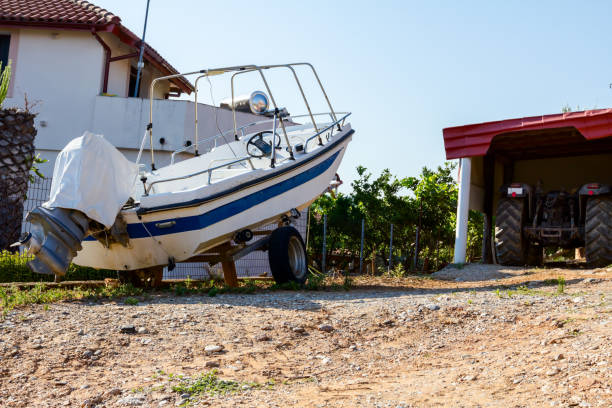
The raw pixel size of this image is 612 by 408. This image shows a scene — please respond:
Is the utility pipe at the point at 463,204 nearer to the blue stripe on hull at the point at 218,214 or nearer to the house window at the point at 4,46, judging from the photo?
the blue stripe on hull at the point at 218,214

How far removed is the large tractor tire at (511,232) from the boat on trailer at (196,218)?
15.2 ft

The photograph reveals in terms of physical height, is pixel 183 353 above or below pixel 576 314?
below

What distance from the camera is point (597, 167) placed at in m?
17.9

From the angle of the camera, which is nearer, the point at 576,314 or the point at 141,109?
the point at 576,314

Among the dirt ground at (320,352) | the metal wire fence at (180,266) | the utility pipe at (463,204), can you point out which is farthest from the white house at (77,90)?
the dirt ground at (320,352)

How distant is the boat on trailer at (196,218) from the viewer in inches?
289

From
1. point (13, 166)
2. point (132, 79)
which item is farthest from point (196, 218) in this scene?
point (132, 79)

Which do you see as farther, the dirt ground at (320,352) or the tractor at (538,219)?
the tractor at (538,219)

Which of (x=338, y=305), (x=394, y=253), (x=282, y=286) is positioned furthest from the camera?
(x=394, y=253)

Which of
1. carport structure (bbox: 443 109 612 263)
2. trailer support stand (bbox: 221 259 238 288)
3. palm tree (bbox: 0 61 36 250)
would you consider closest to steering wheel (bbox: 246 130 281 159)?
trailer support stand (bbox: 221 259 238 288)

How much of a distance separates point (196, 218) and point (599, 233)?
788cm

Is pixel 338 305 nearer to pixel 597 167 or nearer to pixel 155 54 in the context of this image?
pixel 597 167

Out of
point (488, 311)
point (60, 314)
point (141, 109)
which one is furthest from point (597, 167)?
point (60, 314)

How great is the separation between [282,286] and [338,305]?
84.3 inches
